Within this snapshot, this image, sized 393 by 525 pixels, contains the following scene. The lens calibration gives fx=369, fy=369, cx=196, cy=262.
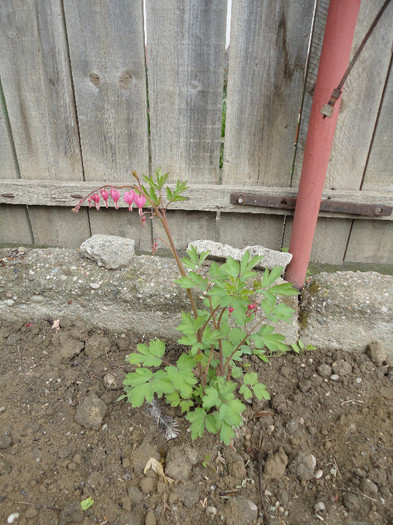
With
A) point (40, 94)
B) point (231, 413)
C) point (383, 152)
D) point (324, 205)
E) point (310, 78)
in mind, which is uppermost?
point (310, 78)

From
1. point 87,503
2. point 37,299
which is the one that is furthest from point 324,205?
point 87,503

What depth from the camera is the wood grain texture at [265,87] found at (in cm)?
190

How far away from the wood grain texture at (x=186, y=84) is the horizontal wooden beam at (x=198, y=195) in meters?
0.11

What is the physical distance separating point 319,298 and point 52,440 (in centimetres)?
153

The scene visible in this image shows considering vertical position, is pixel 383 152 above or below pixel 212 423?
above

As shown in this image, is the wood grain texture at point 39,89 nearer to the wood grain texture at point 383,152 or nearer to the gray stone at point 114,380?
the gray stone at point 114,380

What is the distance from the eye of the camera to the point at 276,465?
1.51 metres

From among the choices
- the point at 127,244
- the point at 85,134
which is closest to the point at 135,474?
the point at 127,244

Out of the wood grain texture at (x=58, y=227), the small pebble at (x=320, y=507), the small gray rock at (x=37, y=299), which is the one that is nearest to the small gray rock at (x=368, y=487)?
the small pebble at (x=320, y=507)

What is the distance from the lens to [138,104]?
2.15m

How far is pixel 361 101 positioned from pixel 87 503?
90.5 inches

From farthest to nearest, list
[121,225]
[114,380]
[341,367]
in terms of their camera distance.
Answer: [121,225], [341,367], [114,380]

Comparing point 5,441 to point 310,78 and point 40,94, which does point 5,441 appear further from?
point 310,78

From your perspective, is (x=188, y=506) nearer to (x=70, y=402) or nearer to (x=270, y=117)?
(x=70, y=402)
